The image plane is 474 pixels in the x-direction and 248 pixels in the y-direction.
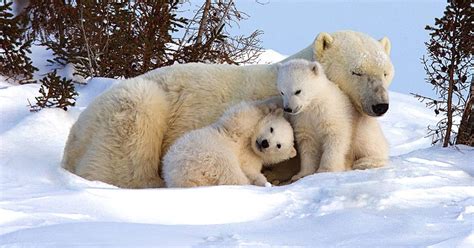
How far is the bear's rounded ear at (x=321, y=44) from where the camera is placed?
4.98 m

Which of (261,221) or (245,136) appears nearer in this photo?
(261,221)

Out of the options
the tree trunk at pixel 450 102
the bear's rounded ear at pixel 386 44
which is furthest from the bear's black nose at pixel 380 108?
the tree trunk at pixel 450 102

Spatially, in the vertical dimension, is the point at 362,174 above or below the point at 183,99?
below

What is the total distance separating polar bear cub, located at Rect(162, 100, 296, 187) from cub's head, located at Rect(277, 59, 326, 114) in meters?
0.18

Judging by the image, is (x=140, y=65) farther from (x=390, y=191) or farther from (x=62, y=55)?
(x=390, y=191)

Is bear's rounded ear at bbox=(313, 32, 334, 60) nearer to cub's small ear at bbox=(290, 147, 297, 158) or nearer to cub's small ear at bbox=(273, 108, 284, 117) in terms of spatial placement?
cub's small ear at bbox=(273, 108, 284, 117)

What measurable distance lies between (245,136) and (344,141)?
672 mm

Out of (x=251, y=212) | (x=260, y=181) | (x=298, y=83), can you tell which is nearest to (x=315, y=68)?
(x=298, y=83)

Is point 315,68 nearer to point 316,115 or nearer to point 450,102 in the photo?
point 316,115

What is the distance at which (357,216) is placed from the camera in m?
3.32

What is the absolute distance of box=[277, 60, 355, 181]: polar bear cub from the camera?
4.57 meters

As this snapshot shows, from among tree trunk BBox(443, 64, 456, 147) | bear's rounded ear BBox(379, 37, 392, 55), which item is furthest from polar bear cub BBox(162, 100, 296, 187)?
tree trunk BBox(443, 64, 456, 147)

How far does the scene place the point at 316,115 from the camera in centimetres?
463

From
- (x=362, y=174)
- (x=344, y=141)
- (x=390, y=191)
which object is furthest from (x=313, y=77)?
(x=390, y=191)
